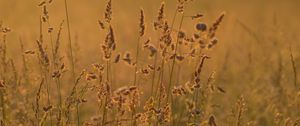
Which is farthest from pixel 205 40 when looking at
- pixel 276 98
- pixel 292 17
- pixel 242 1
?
pixel 242 1

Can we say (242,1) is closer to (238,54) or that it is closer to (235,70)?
Result: (238,54)

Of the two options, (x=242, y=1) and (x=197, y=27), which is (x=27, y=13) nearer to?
(x=242, y=1)

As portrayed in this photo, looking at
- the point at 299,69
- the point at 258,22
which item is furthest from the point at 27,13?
the point at 299,69

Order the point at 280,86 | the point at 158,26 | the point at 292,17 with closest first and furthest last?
the point at 158,26
the point at 280,86
the point at 292,17

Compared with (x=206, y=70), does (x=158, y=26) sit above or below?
above

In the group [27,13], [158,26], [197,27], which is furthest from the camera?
[27,13]

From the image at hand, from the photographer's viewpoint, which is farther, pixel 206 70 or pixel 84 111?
pixel 206 70
